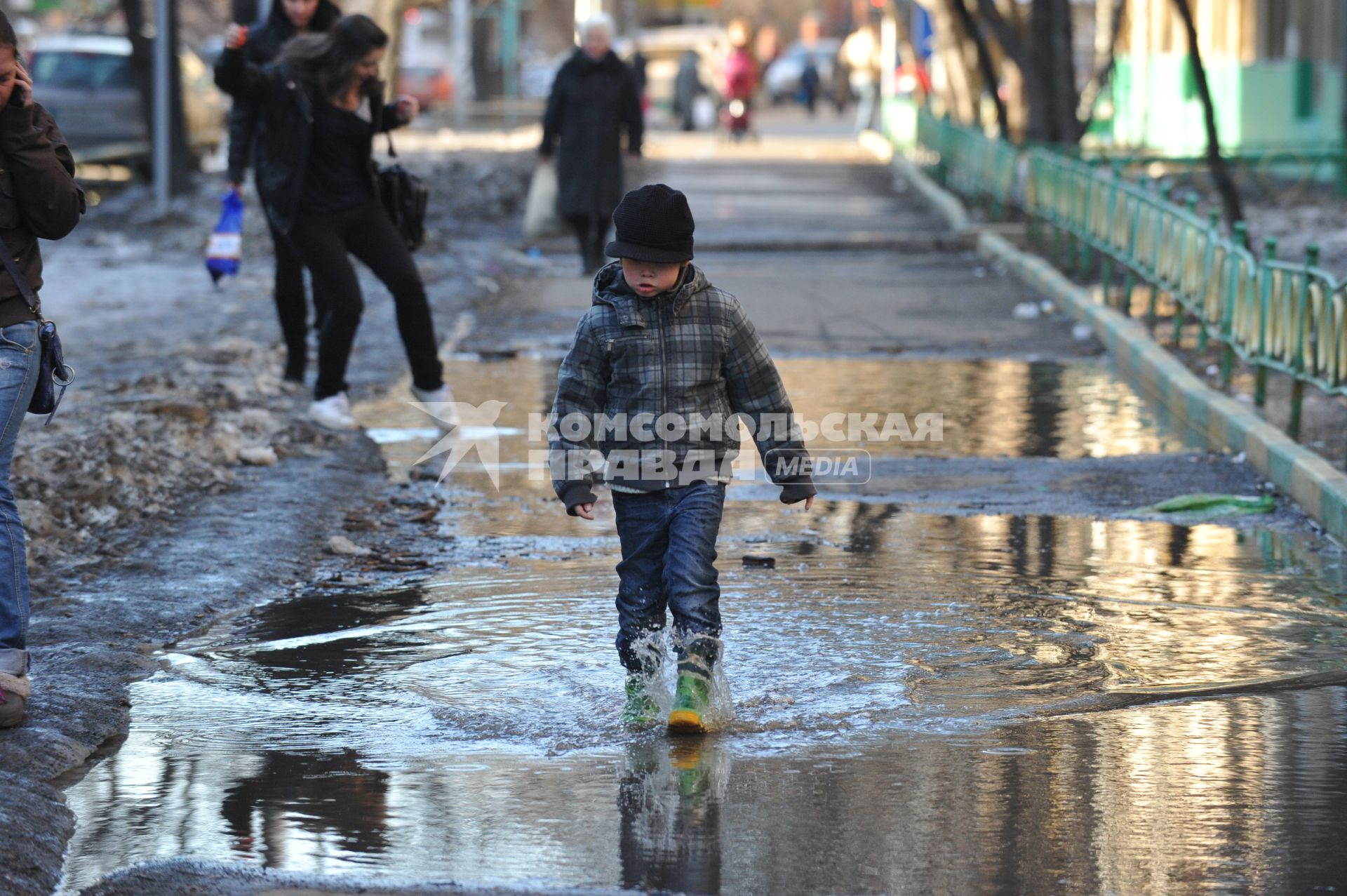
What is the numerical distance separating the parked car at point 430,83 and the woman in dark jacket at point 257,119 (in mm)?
46345

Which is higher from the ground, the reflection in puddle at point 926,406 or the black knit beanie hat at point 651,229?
the black knit beanie hat at point 651,229

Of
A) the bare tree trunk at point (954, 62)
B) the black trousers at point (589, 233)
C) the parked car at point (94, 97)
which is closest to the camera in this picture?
the black trousers at point (589, 233)

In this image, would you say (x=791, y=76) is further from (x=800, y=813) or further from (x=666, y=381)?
(x=800, y=813)

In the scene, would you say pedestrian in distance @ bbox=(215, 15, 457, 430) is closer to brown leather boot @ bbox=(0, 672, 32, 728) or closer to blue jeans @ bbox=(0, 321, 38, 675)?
blue jeans @ bbox=(0, 321, 38, 675)

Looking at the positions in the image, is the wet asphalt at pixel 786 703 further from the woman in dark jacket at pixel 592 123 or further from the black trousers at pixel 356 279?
the woman in dark jacket at pixel 592 123

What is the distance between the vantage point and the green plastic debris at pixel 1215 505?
25.7 feet

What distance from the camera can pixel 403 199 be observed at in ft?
30.0

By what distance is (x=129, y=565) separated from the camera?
22.1 ft

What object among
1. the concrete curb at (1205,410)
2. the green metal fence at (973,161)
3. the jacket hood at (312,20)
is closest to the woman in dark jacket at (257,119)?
the jacket hood at (312,20)

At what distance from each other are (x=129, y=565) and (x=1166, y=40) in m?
33.5

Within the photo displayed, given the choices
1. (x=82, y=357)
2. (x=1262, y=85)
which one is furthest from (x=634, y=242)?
(x=1262, y=85)

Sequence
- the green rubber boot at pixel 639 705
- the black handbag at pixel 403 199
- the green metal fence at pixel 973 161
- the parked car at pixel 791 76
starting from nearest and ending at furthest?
the green rubber boot at pixel 639 705, the black handbag at pixel 403 199, the green metal fence at pixel 973 161, the parked car at pixel 791 76

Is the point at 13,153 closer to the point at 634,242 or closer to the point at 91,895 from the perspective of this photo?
the point at 634,242

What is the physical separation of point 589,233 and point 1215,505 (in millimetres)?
8245
